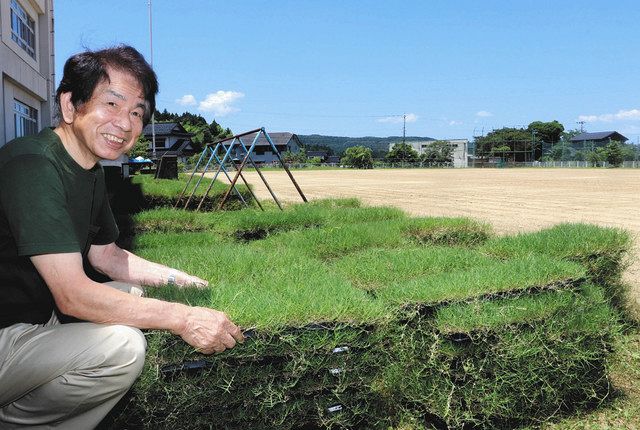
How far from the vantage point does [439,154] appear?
342 ft

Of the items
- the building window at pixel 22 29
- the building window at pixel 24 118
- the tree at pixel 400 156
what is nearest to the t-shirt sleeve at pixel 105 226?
the building window at pixel 24 118

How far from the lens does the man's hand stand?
216cm

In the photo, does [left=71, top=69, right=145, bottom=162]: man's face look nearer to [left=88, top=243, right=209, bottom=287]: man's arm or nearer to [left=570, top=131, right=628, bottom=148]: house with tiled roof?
[left=88, top=243, right=209, bottom=287]: man's arm

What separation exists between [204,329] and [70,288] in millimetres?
482

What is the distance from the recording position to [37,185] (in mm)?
1944

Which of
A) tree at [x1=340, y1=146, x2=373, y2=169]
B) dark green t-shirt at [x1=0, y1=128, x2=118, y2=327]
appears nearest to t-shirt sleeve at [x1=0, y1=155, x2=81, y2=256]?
dark green t-shirt at [x1=0, y1=128, x2=118, y2=327]

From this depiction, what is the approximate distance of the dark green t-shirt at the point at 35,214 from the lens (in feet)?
6.26

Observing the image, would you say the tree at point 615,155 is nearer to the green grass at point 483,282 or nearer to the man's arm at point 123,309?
the green grass at point 483,282

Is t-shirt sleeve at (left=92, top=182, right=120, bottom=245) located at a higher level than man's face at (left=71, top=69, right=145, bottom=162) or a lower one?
→ lower

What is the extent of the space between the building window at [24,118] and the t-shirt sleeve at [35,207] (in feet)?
54.3

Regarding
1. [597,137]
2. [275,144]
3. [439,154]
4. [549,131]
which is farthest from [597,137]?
[275,144]

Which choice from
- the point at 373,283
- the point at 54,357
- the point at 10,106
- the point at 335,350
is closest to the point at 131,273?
the point at 54,357

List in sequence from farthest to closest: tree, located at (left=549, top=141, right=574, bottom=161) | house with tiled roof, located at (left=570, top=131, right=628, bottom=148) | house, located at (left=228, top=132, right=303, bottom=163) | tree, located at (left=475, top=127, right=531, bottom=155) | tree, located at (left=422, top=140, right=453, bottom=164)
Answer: house with tiled roof, located at (left=570, top=131, right=628, bottom=148) < tree, located at (left=475, top=127, right=531, bottom=155) < tree, located at (left=422, top=140, right=453, bottom=164) < house, located at (left=228, top=132, right=303, bottom=163) < tree, located at (left=549, top=141, right=574, bottom=161)

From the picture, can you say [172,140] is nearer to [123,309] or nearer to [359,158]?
[359,158]
